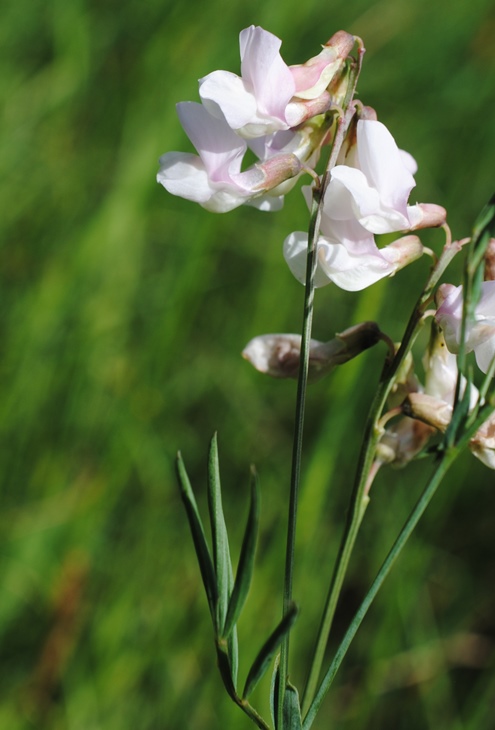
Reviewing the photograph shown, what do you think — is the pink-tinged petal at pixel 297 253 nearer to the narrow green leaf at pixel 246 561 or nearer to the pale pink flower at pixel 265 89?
the pale pink flower at pixel 265 89

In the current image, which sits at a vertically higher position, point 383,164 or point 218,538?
point 383,164

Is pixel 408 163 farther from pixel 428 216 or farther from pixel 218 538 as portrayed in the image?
pixel 218 538

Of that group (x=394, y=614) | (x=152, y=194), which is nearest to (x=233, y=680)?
(x=394, y=614)

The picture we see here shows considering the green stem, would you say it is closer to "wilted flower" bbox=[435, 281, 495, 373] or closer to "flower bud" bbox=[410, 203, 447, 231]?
"wilted flower" bbox=[435, 281, 495, 373]

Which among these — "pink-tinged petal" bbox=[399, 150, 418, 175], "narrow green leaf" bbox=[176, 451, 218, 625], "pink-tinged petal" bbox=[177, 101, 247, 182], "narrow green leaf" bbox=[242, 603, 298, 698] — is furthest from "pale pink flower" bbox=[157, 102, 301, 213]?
"narrow green leaf" bbox=[242, 603, 298, 698]

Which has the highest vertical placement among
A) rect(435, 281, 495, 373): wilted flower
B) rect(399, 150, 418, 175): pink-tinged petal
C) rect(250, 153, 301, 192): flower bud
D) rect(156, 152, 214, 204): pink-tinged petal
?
rect(399, 150, 418, 175): pink-tinged petal

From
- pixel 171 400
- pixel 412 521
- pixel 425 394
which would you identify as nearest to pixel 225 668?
pixel 412 521
